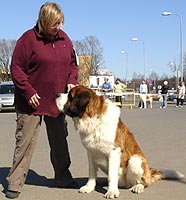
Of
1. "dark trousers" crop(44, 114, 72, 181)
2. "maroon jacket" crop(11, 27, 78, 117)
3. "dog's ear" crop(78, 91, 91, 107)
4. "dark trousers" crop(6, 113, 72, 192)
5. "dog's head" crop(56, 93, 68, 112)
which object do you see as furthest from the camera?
"dark trousers" crop(44, 114, 72, 181)

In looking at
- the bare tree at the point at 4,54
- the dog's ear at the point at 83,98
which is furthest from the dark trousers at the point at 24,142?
the bare tree at the point at 4,54

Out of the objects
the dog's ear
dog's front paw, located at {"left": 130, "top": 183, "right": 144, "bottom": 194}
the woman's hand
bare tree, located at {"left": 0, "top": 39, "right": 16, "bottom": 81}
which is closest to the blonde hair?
the woman's hand

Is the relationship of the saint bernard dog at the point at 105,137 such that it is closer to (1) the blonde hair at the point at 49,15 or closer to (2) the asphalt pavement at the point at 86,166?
(2) the asphalt pavement at the point at 86,166

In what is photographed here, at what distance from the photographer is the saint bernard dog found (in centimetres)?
499

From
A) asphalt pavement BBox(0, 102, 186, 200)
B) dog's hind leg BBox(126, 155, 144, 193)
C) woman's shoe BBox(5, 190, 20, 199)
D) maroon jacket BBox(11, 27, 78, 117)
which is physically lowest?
asphalt pavement BBox(0, 102, 186, 200)

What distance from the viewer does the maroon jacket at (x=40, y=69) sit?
519 cm

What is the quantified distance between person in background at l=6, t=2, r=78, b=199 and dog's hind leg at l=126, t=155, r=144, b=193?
3.66ft

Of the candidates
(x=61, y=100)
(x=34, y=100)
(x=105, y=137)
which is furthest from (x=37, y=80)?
(x=105, y=137)

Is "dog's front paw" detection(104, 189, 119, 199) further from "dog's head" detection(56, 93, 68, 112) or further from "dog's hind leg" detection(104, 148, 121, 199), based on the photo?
"dog's head" detection(56, 93, 68, 112)

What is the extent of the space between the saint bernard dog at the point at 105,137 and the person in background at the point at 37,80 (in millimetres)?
318

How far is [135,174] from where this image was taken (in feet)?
17.4

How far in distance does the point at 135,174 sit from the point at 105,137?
71cm

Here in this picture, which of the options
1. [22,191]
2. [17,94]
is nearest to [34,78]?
[17,94]

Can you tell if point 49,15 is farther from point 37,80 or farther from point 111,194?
point 111,194
